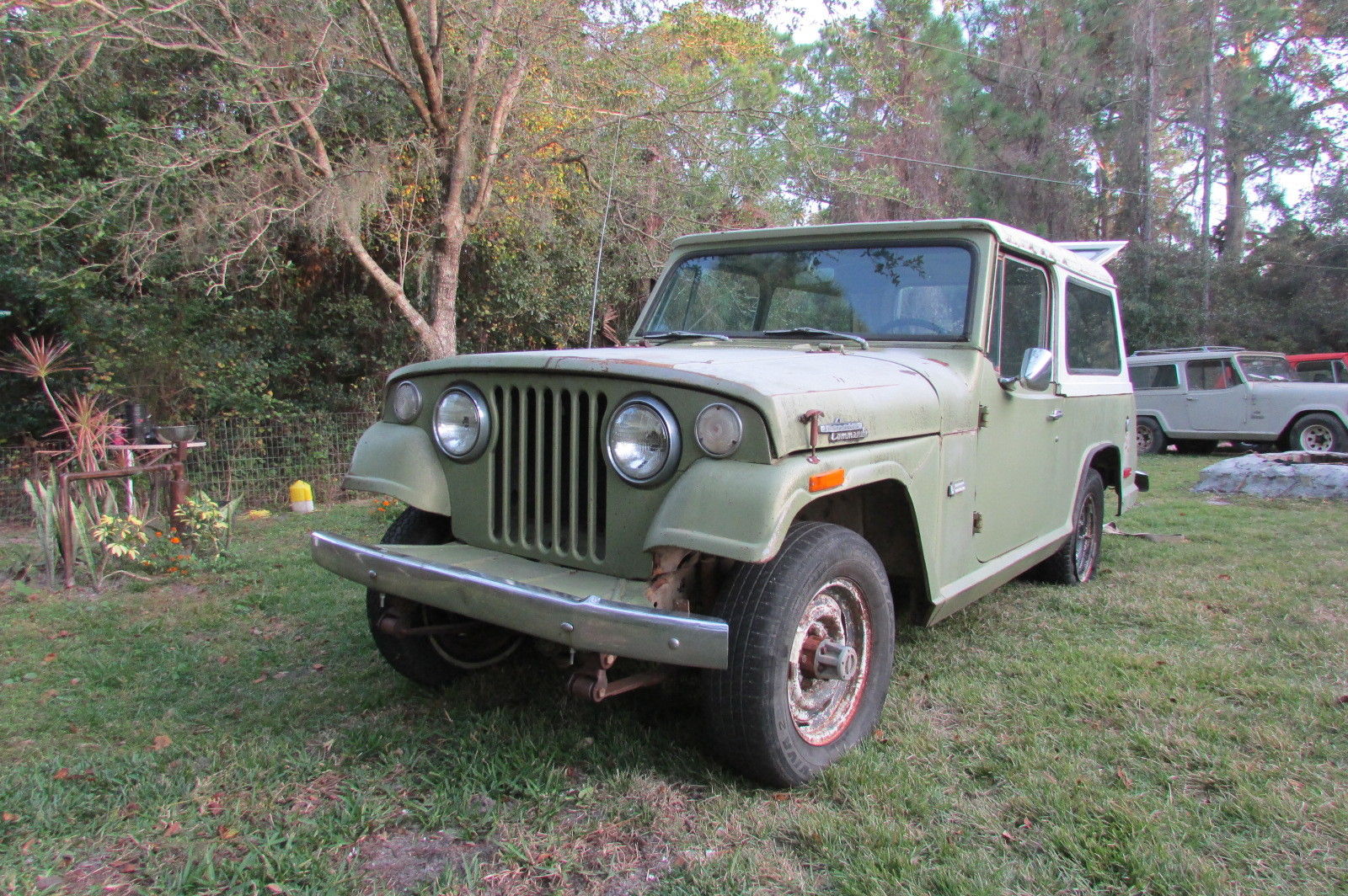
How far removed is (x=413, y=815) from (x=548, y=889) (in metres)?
0.56

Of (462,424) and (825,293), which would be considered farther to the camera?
(825,293)

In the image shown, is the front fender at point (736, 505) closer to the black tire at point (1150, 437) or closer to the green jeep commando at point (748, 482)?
the green jeep commando at point (748, 482)

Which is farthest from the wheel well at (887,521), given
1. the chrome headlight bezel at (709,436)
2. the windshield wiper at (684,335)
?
the windshield wiper at (684,335)

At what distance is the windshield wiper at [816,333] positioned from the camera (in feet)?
12.0

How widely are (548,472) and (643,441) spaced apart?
43 cm

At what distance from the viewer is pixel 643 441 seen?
8.70ft

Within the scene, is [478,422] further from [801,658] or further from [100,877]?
[100,877]

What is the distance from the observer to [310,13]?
28.8 feet

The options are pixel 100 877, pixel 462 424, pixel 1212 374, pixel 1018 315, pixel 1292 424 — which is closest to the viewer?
pixel 100 877

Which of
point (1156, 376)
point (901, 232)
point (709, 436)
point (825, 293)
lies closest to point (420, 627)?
point (709, 436)

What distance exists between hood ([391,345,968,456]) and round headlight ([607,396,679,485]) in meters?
0.10

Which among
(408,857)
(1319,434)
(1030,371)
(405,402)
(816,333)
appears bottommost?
(408,857)

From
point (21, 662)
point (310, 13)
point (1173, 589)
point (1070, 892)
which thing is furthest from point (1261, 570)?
point (310, 13)

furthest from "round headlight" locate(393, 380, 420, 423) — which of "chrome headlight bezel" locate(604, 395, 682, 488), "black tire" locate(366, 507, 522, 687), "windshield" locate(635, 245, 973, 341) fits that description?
"windshield" locate(635, 245, 973, 341)
